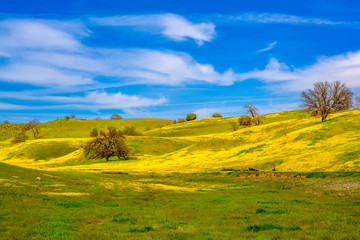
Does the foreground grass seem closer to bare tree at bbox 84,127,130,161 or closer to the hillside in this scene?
the hillside

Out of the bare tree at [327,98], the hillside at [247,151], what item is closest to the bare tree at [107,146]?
the hillside at [247,151]

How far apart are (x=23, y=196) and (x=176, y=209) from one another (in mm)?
13247

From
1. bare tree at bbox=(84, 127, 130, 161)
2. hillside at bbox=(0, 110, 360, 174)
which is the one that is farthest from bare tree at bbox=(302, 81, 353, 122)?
bare tree at bbox=(84, 127, 130, 161)

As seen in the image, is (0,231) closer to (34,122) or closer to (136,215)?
(136,215)

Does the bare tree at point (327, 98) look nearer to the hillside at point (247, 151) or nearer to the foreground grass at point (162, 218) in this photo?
the hillside at point (247, 151)

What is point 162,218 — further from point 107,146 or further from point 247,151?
point 107,146

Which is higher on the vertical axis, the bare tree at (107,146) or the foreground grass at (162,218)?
the bare tree at (107,146)

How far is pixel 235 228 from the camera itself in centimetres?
1415

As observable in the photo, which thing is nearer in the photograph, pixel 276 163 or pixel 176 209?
pixel 176 209

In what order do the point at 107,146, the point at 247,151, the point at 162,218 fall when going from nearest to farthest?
the point at 162,218 → the point at 247,151 → the point at 107,146

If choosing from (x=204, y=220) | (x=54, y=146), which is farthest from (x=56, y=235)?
(x=54, y=146)

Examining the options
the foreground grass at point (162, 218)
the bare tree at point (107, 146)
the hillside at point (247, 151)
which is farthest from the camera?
the bare tree at point (107, 146)

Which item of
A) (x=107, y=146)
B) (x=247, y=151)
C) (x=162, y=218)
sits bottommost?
(x=247, y=151)

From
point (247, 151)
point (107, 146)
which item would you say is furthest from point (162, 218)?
point (107, 146)
